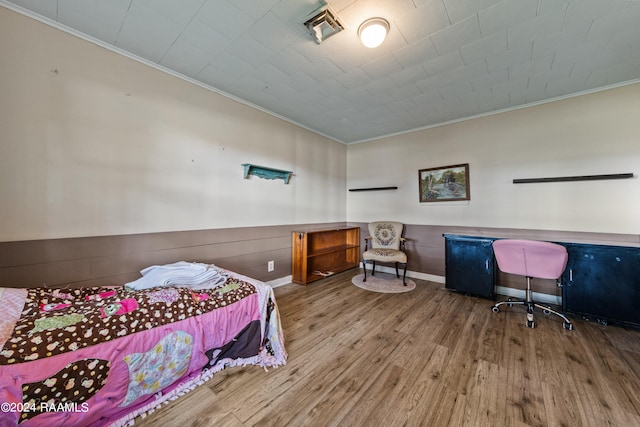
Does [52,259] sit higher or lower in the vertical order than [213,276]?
higher

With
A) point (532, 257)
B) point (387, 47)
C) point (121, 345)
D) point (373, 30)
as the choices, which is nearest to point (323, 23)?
point (373, 30)

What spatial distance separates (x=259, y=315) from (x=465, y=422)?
4.90 ft

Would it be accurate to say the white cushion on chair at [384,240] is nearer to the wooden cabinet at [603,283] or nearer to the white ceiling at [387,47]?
the wooden cabinet at [603,283]

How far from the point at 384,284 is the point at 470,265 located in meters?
1.24

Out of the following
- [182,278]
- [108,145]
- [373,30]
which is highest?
[373,30]

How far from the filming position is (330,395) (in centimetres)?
148

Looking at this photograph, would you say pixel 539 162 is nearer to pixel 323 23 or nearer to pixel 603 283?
pixel 603 283

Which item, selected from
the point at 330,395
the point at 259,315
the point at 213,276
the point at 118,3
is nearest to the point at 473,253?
the point at 330,395

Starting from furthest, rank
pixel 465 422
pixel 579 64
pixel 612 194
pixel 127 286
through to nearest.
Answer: pixel 612 194, pixel 579 64, pixel 127 286, pixel 465 422

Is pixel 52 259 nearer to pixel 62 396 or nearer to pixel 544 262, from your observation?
pixel 62 396

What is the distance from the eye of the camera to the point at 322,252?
3.97 m

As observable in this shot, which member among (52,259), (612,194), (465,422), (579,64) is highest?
(579,64)

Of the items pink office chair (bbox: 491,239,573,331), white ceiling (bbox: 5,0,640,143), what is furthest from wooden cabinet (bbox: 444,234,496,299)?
white ceiling (bbox: 5,0,640,143)

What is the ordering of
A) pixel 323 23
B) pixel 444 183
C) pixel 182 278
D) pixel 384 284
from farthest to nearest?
1. pixel 444 183
2. pixel 384 284
3. pixel 182 278
4. pixel 323 23
